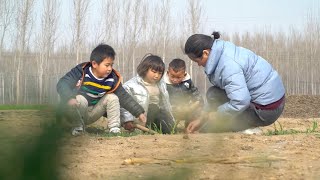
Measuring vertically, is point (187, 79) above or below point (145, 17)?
below

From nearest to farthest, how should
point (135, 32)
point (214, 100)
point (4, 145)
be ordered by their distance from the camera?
point (4, 145) < point (214, 100) < point (135, 32)

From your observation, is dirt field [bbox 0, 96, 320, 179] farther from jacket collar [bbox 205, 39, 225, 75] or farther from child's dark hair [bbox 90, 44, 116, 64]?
child's dark hair [bbox 90, 44, 116, 64]

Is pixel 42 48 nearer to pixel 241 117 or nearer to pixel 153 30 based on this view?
pixel 153 30

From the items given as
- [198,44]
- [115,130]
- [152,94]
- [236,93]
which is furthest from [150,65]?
[236,93]

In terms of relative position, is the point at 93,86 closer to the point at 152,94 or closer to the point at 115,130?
the point at 115,130

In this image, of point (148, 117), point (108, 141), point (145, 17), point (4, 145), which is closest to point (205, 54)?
point (108, 141)

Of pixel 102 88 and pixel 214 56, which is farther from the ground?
pixel 214 56

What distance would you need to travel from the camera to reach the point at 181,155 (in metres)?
0.57

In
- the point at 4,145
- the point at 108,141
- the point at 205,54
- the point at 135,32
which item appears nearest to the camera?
the point at 4,145

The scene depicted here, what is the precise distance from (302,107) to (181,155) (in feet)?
50.6

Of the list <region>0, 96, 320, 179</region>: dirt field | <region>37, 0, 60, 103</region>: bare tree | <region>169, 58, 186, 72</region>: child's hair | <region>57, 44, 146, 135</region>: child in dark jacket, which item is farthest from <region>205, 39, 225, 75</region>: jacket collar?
<region>37, 0, 60, 103</region>: bare tree

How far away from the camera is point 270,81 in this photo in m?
4.44

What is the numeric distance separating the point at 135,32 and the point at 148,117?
1716cm

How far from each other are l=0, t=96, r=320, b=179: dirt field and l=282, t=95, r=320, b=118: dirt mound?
924 cm
